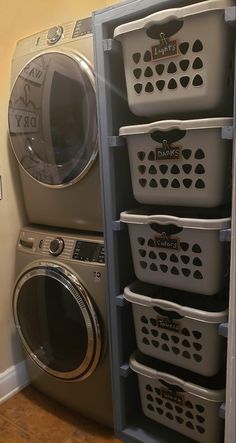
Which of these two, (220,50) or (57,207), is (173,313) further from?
(220,50)

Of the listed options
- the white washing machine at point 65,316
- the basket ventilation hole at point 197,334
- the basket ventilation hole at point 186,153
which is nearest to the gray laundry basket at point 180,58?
the basket ventilation hole at point 186,153

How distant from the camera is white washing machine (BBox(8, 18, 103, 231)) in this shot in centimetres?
124

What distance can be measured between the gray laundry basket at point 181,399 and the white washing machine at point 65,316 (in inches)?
6.4

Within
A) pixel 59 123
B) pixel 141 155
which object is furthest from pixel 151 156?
pixel 59 123

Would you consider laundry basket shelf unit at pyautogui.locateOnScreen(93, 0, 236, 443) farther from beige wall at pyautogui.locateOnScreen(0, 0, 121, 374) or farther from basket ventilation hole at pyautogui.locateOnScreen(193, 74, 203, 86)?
beige wall at pyautogui.locateOnScreen(0, 0, 121, 374)

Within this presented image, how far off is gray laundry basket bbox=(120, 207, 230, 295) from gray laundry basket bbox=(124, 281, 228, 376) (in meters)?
0.07

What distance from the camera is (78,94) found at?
1.26m

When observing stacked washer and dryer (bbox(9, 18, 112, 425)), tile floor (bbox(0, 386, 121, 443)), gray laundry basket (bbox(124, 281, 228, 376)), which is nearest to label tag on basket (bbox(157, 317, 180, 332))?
gray laundry basket (bbox(124, 281, 228, 376))

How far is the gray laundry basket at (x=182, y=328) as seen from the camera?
1.07 metres

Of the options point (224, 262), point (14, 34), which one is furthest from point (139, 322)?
point (14, 34)

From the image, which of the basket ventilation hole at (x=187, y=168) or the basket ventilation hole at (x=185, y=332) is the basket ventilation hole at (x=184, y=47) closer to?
the basket ventilation hole at (x=187, y=168)

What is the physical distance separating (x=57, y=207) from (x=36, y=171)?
170mm

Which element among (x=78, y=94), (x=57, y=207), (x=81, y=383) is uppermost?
(x=78, y=94)

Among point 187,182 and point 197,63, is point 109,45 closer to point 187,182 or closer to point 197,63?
point 197,63
